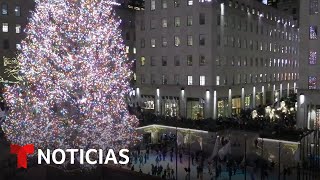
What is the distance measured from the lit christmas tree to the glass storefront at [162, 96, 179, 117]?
98.6 ft

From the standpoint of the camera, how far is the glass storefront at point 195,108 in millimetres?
53906

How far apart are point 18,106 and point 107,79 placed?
6.49 meters

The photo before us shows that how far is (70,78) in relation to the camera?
25016 mm

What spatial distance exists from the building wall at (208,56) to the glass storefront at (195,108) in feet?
1.03

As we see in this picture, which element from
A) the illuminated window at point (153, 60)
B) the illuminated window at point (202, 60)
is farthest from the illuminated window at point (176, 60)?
the illuminated window at point (153, 60)

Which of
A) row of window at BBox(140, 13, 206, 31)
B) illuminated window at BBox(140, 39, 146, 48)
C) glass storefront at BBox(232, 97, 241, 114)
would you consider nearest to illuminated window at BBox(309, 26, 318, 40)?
row of window at BBox(140, 13, 206, 31)

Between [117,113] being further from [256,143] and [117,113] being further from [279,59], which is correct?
[279,59]

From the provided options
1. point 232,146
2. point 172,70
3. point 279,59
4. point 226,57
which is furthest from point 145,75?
point 279,59

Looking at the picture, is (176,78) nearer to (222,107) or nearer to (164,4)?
(222,107)

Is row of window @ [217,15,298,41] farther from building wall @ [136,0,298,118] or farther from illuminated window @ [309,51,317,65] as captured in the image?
illuminated window @ [309,51,317,65]

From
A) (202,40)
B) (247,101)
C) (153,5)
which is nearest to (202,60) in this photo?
(202,40)

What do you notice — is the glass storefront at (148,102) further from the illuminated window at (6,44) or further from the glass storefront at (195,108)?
the illuminated window at (6,44)

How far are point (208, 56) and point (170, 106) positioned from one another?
9354mm

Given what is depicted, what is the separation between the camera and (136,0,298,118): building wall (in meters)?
53.4
